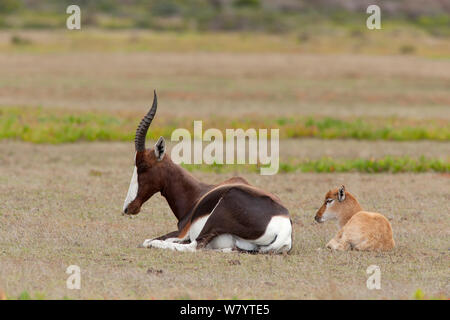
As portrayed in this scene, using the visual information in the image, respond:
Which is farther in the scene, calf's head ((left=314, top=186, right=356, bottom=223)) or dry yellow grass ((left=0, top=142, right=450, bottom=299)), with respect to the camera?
calf's head ((left=314, top=186, right=356, bottom=223))

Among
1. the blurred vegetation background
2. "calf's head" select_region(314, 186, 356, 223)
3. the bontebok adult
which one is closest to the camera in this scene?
the bontebok adult

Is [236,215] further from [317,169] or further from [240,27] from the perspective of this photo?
[240,27]

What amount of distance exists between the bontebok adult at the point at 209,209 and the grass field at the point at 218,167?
0.22m

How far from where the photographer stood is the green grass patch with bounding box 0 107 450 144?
22922mm

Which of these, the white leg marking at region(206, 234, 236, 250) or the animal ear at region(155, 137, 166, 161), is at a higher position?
the animal ear at region(155, 137, 166, 161)

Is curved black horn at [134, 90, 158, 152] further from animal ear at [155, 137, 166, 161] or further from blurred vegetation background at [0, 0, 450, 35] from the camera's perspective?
blurred vegetation background at [0, 0, 450, 35]

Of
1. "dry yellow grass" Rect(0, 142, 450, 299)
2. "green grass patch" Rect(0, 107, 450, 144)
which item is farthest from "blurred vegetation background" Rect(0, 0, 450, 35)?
"dry yellow grass" Rect(0, 142, 450, 299)

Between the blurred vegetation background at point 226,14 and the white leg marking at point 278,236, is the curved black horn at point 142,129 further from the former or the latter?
the blurred vegetation background at point 226,14

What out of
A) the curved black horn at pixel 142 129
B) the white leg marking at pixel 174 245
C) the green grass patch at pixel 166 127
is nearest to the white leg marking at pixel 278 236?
the white leg marking at pixel 174 245

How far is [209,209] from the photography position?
1046cm

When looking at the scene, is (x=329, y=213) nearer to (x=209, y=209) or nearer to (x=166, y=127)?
(x=209, y=209)

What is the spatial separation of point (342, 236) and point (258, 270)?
1.59m

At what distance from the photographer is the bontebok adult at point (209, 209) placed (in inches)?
406

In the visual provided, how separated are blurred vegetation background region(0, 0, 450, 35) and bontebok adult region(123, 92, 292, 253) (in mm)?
54611
